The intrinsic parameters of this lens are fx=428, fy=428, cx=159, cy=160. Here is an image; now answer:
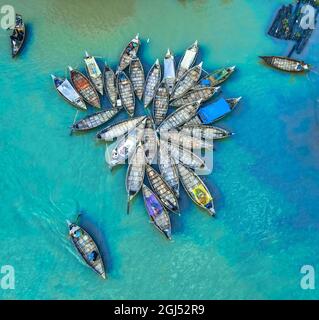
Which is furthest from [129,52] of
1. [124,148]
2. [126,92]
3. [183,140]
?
[183,140]

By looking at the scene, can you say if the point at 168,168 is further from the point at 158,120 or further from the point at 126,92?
the point at 126,92

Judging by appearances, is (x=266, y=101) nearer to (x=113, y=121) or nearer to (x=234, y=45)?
(x=234, y=45)

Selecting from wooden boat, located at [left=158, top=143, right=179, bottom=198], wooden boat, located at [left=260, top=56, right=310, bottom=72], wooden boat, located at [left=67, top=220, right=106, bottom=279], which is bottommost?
wooden boat, located at [left=67, top=220, right=106, bottom=279]

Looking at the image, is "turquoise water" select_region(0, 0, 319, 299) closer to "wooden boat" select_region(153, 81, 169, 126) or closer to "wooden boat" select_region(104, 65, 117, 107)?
"wooden boat" select_region(104, 65, 117, 107)

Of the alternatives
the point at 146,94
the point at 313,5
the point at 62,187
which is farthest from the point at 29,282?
the point at 313,5

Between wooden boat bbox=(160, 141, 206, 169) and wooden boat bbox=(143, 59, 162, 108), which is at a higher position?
wooden boat bbox=(143, 59, 162, 108)

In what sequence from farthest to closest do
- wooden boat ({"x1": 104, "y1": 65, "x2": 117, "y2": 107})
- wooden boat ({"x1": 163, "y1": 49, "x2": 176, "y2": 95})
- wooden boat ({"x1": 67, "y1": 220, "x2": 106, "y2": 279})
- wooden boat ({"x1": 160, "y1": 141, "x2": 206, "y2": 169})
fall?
1. wooden boat ({"x1": 163, "y1": 49, "x2": 176, "y2": 95})
2. wooden boat ({"x1": 104, "y1": 65, "x2": 117, "y2": 107})
3. wooden boat ({"x1": 160, "y1": 141, "x2": 206, "y2": 169})
4. wooden boat ({"x1": 67, "y1": 220, "x2": 106, "y2": 279})

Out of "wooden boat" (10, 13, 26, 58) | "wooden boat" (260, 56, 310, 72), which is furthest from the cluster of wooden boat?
"wooden boat" (10, 13, 26, 58)
